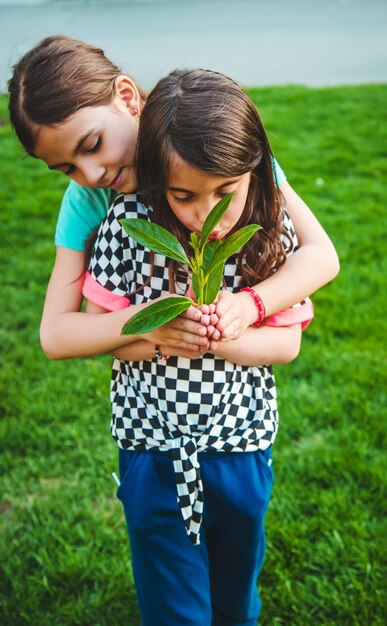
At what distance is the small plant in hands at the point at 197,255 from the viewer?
1.23 metres

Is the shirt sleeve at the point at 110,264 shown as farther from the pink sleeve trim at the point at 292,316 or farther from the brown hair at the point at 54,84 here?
the pink sleeve trim at the point at 292,316

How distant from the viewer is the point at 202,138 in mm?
1296

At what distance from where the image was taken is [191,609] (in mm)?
1627

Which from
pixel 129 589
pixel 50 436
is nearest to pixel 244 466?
pixel 129 589

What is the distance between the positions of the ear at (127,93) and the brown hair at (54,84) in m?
0.01

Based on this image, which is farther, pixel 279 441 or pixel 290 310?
pixel 279 441

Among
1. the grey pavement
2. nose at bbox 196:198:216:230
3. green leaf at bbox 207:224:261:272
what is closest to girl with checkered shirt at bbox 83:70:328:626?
nose at bbox 196:198:216:230

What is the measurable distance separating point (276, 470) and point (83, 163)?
1.64 meters

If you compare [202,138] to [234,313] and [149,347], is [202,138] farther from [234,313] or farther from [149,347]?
[149,347]

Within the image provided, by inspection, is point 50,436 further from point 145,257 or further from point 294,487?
point 145,257

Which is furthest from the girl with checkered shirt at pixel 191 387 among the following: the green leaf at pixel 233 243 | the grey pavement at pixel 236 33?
the grey pavement at pixel 236 33

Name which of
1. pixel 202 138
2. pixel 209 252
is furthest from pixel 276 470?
pixel 202 138

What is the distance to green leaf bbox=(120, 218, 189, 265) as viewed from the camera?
1.26 metres

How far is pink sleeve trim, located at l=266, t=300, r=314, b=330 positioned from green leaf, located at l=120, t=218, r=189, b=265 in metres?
0.37
